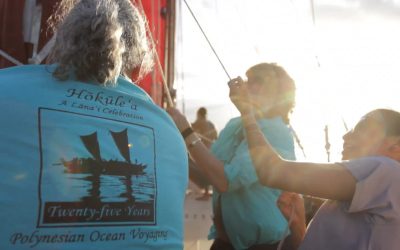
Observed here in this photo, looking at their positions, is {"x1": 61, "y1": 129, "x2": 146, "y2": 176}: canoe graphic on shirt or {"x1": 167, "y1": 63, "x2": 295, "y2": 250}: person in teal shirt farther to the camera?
{"x1": 167, "y1": 63, "x2": 295, "y2": 250}: person in teal shirt

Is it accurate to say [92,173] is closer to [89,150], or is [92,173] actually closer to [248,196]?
[89,150]

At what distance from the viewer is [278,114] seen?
83.9 inches

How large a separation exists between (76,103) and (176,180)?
330 millimetres

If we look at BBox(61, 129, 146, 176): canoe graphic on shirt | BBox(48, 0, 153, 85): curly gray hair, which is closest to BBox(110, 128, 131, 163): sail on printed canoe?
BBox(61, 129, 146, 176): canoe graphic on shirt

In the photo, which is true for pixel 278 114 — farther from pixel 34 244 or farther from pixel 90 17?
pixel 34 244

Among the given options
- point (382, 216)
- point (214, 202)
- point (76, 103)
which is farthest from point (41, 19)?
point (382, 216)

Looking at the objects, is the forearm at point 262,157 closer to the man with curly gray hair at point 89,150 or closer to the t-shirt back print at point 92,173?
the man with curly gray hair at point 89,150

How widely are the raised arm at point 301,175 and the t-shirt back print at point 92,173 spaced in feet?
1.58

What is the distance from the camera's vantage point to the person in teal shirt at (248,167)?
1895 millimetres

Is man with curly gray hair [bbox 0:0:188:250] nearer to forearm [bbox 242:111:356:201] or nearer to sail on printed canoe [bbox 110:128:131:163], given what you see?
sail on printed canoe [bbox 110:128:131:163]

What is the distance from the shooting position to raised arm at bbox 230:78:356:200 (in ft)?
4.88

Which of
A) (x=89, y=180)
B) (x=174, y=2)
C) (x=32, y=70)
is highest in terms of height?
(x=174, y=2)

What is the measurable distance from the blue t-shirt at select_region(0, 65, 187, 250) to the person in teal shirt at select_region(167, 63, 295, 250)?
59cm

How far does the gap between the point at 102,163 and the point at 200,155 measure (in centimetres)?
76
